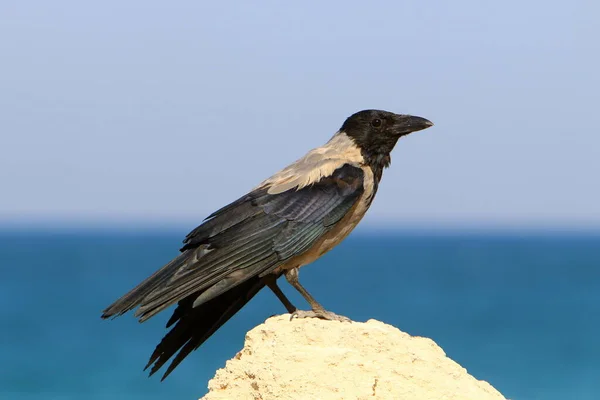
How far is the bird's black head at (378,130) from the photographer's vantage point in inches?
452

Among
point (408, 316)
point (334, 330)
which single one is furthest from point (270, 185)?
point (408, 316)

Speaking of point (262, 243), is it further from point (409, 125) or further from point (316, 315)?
point (409, 125)

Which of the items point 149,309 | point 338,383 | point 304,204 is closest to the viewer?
point 338,383

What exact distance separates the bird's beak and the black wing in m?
0.83

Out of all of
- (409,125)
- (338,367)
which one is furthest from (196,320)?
(409,125)

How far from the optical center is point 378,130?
1155 cm

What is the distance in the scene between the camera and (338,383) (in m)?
8.58

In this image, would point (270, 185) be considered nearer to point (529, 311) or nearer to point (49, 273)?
point (529, 311)

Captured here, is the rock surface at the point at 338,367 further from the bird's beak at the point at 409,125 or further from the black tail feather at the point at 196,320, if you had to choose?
the bird's beak at the point at 409,125

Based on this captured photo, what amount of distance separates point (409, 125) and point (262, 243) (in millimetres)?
2083

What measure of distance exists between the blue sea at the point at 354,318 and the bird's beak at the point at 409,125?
136ft

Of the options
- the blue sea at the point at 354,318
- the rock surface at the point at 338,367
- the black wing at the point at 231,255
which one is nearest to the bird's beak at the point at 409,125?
the black wing at the point at 231,255

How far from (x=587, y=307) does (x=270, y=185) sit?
8748cm

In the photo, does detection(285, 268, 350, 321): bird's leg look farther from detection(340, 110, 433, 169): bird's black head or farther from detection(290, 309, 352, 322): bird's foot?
detection(340, 110, 433, 169): bird's black head
